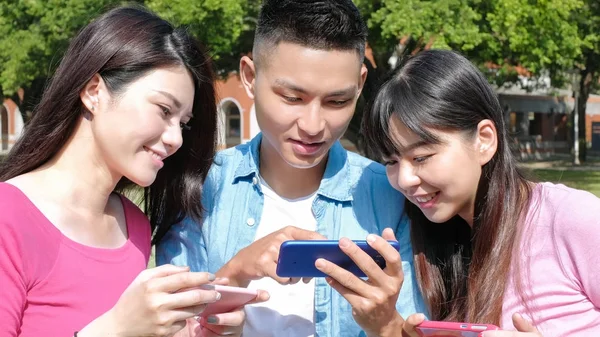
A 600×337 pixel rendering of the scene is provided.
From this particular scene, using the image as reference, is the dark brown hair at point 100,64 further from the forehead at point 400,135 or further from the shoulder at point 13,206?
the forehead at point 400,135

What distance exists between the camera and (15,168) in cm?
247

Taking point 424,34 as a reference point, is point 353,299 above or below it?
above

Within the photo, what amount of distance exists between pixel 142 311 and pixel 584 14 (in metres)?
19.8

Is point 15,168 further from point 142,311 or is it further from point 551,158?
point 551,158

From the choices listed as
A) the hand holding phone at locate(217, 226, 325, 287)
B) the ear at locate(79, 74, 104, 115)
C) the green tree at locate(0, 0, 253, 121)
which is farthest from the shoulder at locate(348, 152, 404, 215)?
the green tree at locate(0, 0, 253, 121)

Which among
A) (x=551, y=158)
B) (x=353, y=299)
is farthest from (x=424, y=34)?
(x=551, y=158)

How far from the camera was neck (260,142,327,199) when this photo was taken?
2.99 meters

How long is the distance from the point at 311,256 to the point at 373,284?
241 mm

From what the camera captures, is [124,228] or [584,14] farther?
[584,14]

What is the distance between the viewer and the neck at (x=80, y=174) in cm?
242

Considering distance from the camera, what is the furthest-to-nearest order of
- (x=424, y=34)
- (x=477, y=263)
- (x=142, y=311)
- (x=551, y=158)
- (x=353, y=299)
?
(x=551, y=158) → (x=424, y=34) → (x=477, y=263) → (x=353, y=299) → (x=142, y=311)

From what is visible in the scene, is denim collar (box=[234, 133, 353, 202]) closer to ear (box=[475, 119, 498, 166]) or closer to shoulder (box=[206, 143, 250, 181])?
shoulder (box=[206, 143, 250, 181])

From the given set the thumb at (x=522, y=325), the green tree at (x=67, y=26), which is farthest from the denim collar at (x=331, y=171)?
the green tree at (x=67, y=26)

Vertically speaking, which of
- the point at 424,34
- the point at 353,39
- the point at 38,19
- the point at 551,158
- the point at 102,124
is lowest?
the point at 551,158
